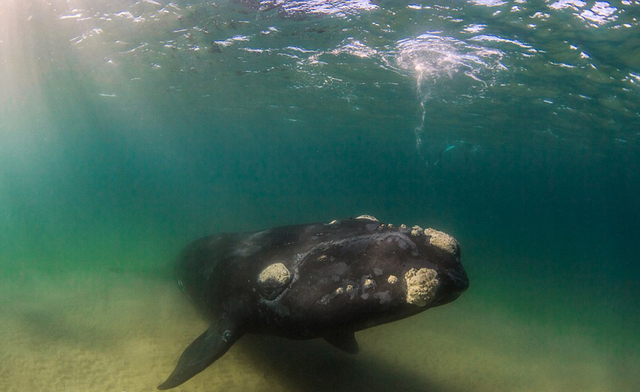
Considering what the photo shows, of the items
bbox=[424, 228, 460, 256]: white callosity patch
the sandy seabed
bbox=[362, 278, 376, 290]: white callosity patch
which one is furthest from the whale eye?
the sandy seabed

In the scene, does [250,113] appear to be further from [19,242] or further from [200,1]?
[200,1]

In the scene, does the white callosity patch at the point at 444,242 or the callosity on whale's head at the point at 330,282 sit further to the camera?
the white callosity patch at the point at 444,242

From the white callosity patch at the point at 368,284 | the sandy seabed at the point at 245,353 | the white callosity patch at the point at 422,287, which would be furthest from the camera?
the sandy seabed at the point at 245,353

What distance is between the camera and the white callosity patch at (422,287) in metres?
4.25

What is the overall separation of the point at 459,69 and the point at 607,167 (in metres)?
38.0

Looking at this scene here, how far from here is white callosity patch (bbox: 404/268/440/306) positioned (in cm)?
425

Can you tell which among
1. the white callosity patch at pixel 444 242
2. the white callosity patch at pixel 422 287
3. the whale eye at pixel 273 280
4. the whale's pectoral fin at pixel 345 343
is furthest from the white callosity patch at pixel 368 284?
the whale's pectoral fin at pixel 345 343

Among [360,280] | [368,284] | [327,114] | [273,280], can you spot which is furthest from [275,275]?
[327,114]

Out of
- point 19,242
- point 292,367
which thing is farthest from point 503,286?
point 19,242

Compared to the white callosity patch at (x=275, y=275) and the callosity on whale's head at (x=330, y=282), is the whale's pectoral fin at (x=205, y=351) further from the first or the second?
the white callosity patch at (x=275, y=275)

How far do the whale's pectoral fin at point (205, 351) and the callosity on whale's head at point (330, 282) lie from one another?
1cm

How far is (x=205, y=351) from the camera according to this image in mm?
5227

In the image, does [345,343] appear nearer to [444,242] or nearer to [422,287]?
[422,287]

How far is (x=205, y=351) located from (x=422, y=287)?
3322mm
